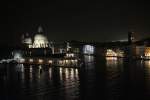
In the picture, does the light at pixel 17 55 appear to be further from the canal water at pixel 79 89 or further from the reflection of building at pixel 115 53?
the canal water at pixel 79 89

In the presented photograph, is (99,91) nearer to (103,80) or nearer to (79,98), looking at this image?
(79,98)

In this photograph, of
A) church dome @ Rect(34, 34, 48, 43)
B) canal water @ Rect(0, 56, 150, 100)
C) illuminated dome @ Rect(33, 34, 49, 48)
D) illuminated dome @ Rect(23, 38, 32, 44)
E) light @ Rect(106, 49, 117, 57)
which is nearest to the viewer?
canal water @ Rect(0, 56, 150, 100)

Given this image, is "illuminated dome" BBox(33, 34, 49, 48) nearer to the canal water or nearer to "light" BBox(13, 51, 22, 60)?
"light" BBox(13, 51, 22, 60)

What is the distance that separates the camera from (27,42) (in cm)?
11731

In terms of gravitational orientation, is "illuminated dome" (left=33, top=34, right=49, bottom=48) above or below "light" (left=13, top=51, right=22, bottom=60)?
above

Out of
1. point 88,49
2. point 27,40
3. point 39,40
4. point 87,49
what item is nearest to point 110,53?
point 88,49

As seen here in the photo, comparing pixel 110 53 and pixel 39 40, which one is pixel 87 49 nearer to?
pixel 110 53

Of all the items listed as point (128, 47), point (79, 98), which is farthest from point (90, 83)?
point (128, 47)

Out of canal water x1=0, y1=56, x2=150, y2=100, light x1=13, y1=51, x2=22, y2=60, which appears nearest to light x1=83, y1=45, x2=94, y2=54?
light x1=13, y1=51, x2=22, y2=60

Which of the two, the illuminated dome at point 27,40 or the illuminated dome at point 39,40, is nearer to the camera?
the illuminated dome at point 39,40

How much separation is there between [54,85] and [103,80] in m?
7.27

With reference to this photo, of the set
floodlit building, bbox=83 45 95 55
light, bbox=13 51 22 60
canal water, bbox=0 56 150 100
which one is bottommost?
canal water, bbox=0 56 150 100

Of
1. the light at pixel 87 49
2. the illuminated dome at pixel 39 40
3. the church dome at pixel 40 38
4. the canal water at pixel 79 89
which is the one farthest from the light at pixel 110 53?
the canal water at pixel 79 89

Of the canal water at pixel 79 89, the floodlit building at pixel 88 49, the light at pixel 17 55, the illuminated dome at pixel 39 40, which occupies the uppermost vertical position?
the illuminated dome at pixel 39 40
